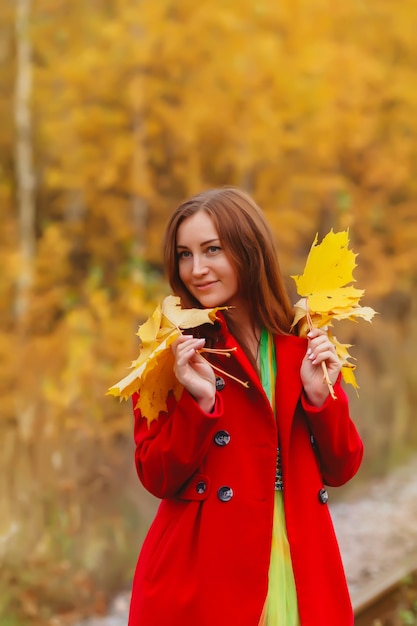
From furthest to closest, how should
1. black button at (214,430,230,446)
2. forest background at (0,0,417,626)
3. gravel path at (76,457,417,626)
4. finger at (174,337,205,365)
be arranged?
forest background at (0,0,417,626) < gravel path at (76,457,417,626) < black button at (214,430,230,446) < finger at (174,337,205,365)

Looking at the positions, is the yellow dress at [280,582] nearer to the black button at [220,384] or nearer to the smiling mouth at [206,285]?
the black button at [220,384]

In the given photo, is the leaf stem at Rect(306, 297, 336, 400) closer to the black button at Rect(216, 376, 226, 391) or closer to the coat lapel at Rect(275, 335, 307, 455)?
the coat lapel at Rect(275, 335, 307, 455)

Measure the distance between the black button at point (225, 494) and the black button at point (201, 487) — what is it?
0.11ft

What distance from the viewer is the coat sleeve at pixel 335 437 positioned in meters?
1.74

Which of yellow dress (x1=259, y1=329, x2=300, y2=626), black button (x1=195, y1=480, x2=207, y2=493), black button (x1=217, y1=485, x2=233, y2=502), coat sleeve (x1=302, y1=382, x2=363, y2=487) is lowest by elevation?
yellow dress (x1=259, y1=329, x2=300, y2=626)

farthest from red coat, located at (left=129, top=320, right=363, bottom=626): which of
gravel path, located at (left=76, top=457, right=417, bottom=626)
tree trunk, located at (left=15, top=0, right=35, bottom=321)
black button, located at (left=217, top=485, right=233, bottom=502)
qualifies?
tree trunk, located at (left=15, top=0, right=35, bottom=321)

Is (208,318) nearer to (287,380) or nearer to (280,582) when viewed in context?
(287,380)

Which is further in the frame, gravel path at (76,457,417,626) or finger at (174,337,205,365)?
gravel path at (76,457,417,626)

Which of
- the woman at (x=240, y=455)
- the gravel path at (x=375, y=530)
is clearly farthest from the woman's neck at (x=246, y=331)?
the gravel path at (x=375, y=530)

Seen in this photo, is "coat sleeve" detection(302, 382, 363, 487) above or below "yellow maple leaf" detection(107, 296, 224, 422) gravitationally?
below

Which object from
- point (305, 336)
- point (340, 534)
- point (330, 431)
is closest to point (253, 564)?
point (330, 431)

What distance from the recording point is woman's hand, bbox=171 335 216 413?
1625 millimetres

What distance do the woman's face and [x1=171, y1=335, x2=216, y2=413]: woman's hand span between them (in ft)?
0.65

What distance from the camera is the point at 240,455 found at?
5.70ft
